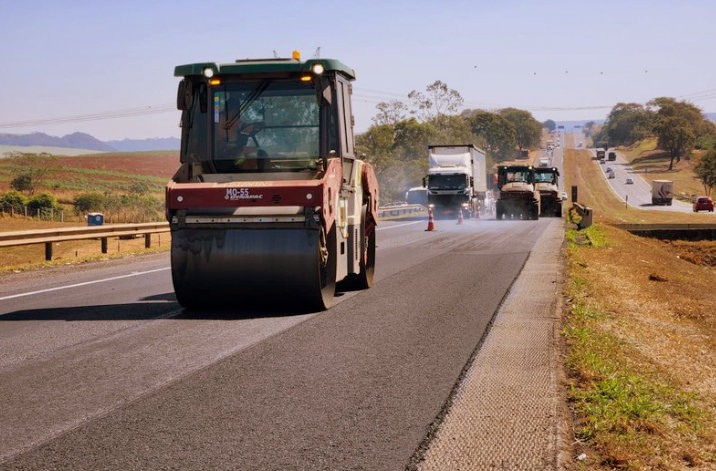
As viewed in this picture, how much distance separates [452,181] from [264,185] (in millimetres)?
38169

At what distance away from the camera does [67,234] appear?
824 inches

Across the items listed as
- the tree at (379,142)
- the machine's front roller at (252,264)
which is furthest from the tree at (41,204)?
the machine's front roller at (252,264)

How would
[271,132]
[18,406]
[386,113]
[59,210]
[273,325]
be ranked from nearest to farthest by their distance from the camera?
[18,406] < [273,325] < [271,132] < [59,210] < [386,113]

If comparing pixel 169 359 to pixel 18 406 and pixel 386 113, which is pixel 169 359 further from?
pixel 386 113

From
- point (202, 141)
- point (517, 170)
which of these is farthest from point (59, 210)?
point (202, 141)

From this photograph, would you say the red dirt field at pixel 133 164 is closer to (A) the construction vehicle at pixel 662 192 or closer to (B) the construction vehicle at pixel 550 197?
(A) the construction vehicle at pixel 662 192

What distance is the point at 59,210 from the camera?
6162 cm

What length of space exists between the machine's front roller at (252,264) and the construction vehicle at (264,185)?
0.5 inches

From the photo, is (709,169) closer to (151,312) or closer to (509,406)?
(151,312)

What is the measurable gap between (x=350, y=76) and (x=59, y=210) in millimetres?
54217

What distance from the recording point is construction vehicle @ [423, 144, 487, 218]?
4758 centimetres

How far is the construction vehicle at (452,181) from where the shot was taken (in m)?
47.6

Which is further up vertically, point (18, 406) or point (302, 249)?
point (302, 249)

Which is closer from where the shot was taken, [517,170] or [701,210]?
[517,170]
